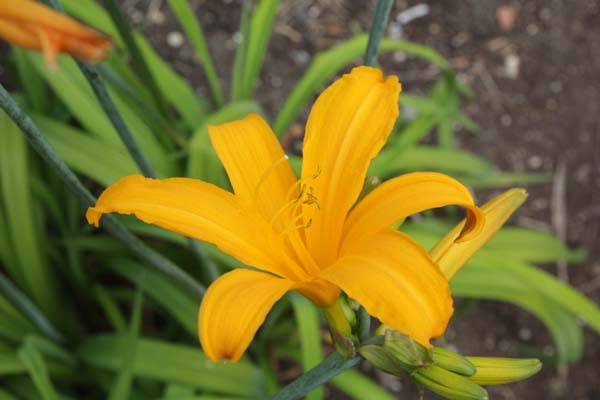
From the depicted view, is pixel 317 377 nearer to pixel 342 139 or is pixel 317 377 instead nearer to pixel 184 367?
pixel 342 139

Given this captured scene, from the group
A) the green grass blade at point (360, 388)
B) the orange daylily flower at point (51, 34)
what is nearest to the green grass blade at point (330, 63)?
the green grass blade at point (360, 388)

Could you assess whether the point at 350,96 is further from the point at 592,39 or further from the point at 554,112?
the point at 592,39

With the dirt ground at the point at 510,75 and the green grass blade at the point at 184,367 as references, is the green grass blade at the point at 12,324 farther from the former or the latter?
the dirt ground at the point at 510,75

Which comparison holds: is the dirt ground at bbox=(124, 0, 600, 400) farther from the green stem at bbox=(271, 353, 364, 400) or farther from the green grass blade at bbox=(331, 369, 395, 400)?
the green stem at bbox=(271, 353, 364, 400)

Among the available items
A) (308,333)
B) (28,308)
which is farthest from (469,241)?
(28,308)

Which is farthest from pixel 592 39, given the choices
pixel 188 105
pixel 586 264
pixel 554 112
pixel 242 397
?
pixel 242 397

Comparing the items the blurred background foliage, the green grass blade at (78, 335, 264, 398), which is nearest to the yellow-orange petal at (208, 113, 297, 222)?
the blurred background foliage
